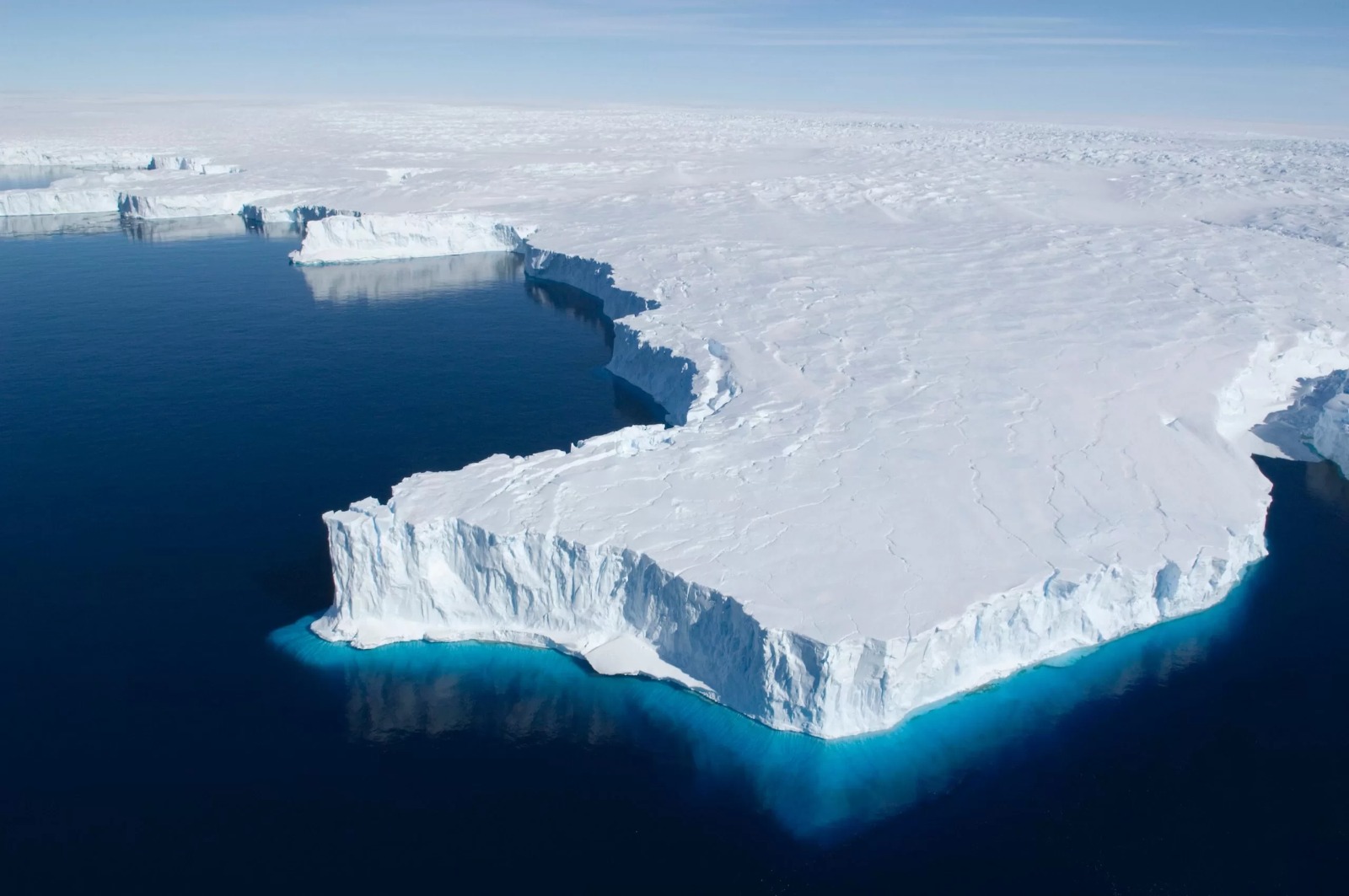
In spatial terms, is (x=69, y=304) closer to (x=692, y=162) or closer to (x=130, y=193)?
(x=130, y=193)

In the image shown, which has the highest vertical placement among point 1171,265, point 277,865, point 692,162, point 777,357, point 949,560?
point 692,162

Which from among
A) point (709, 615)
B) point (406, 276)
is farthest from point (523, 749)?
point (406, 276)

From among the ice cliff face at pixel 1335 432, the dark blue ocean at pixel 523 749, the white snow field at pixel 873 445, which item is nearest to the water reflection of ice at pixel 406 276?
the white snow field at pixel 873 445

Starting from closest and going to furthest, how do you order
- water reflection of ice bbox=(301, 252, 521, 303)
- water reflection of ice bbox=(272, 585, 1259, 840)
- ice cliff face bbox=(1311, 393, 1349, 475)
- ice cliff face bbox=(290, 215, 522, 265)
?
water reflection of ice bbox=(272, 585, 1259, 840), ice cliff face bbox=(1311, 393, 1349, 475), water reflection of ice bbox=(301, 252, 521, 303), ice cliff face bbox=(290, 215, 522, 265)

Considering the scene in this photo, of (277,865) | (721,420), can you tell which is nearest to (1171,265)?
(721,420)

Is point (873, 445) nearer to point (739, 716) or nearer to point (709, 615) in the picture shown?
point (709, 615)

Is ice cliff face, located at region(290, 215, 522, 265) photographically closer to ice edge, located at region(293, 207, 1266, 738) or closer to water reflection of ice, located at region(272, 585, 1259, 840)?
ice edge, located at region(293, 207, 1266, 738)

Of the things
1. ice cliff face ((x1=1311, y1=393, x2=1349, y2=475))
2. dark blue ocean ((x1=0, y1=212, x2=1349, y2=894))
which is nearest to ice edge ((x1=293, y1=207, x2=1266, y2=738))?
dark blue ocean ((x1=0, y1=212, x2=1349, y2=894))
